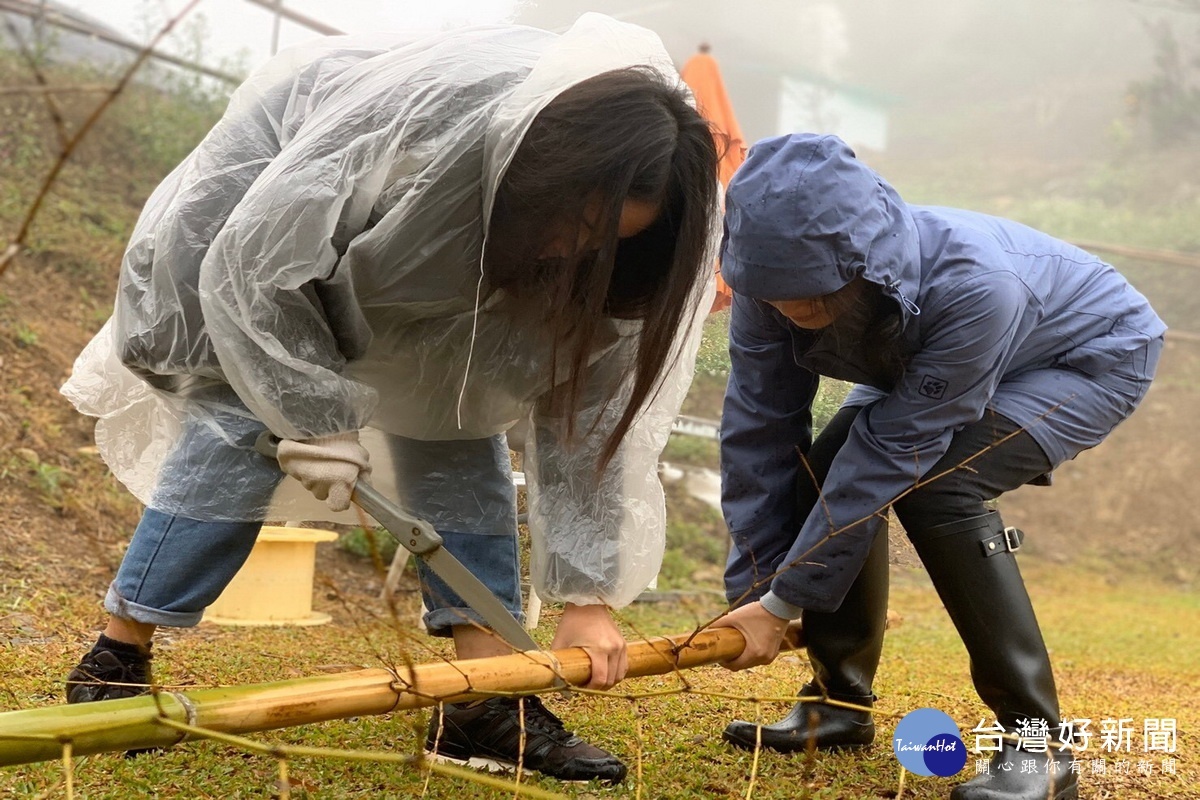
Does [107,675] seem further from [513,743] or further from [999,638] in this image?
[999,638]

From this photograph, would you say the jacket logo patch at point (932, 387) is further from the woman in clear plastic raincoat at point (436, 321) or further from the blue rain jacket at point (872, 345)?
the woman in clear plastic raincoat at point (436, 321)

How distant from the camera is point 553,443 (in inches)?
79.5

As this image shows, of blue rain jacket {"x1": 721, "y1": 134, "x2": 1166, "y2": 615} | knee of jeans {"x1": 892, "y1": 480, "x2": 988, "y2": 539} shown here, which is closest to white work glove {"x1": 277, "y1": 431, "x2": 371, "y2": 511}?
blue rain jacket {"x1": 721, "y1": 134, "x2": 1166, "y2": 615}

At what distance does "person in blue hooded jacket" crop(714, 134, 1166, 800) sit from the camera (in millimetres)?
1688

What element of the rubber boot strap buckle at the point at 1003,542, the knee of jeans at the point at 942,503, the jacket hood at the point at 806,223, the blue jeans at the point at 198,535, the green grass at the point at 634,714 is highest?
the jacket hood at the point at 806,223

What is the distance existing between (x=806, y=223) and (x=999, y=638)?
2.58 feet

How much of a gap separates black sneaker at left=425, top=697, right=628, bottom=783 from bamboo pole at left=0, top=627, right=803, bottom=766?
239 millimetres

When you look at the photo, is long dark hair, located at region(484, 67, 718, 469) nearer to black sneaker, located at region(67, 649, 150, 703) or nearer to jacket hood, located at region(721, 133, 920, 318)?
jacket hood, located at region(721, 133, 920, 318)

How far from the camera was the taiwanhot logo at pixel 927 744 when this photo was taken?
6.36 ft

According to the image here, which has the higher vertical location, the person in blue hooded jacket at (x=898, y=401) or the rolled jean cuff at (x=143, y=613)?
the person in blue hooded jacket at (x=898, y=401)

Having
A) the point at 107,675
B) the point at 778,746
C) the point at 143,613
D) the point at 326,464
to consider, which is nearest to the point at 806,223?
the point at 326,464

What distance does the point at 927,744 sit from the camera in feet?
6.39

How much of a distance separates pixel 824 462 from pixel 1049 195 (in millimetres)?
13118

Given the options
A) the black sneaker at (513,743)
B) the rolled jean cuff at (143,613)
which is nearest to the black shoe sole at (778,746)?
the black sneaker at (513,743)
